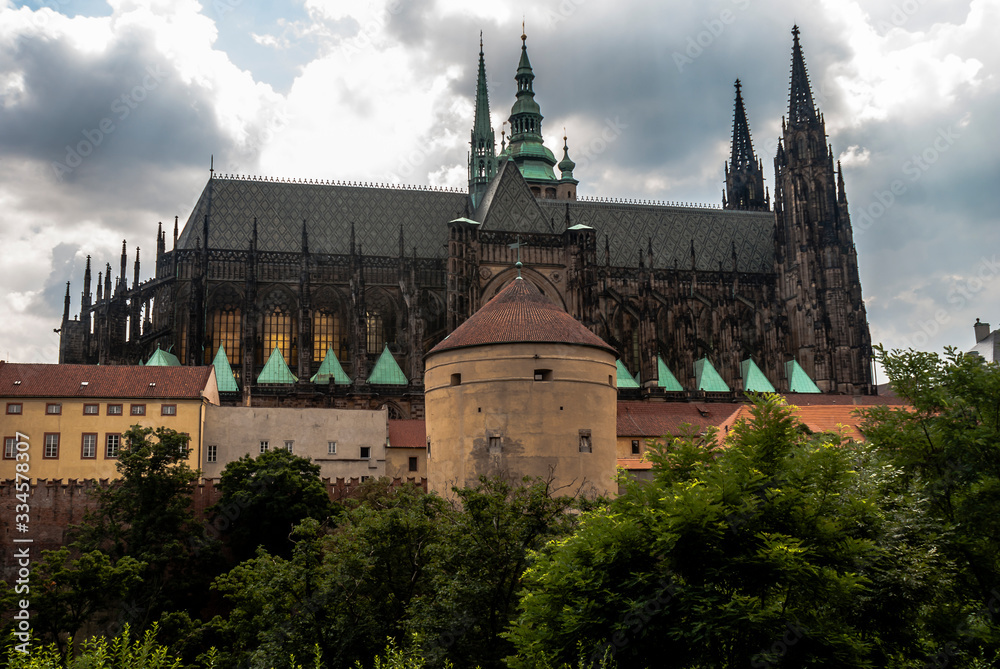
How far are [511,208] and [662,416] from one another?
66.9ft

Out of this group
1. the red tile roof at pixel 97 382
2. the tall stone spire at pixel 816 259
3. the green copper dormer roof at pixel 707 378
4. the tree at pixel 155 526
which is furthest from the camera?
the tall stone spire at pixel 816 259

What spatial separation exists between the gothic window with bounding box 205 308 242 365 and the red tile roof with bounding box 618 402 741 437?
91.8ft

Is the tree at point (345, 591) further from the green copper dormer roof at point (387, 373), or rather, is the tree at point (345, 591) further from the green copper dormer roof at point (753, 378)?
the green copper dormer roof at point (753, 378)

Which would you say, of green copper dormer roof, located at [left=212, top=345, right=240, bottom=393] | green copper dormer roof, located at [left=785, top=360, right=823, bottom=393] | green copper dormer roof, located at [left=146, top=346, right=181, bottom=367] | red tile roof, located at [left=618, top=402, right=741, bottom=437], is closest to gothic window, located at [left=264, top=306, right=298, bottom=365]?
green copper dormer roof, located at [left=212, top=345, right=240, bottom=393]

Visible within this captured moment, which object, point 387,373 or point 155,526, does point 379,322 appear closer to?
point 387,373

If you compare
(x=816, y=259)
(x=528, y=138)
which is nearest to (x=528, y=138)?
(x=528, y=138)

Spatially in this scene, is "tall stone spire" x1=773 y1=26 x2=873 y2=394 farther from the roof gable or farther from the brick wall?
the brick wall

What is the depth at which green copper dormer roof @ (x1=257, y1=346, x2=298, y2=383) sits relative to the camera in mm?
63688

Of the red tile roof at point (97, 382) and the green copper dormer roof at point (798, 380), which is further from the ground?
the green copper dormer roof at point (798, 380)

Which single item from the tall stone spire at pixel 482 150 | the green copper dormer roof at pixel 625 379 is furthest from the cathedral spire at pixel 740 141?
the green copper dormer roof at pixel 625 379

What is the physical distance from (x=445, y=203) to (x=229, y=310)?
20.9 m

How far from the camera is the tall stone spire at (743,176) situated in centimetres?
10144

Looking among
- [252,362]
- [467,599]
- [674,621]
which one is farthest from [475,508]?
[252,362]

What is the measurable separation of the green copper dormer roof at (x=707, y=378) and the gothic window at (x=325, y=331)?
27.2 meters
